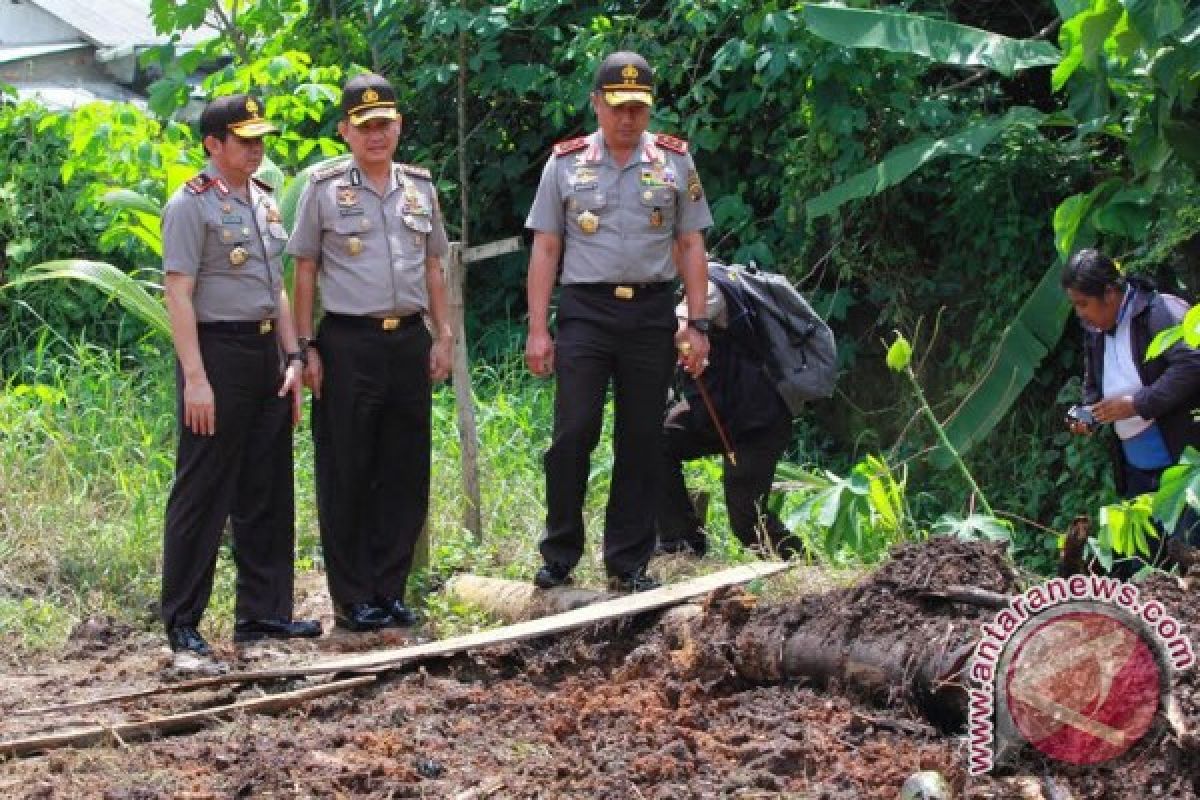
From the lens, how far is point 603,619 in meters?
6.55

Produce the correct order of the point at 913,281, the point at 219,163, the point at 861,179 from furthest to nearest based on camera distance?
the point at 913,281, the point at 861,179, the point at 219,163

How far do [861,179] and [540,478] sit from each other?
7.23ft

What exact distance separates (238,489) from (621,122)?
6.38 feet

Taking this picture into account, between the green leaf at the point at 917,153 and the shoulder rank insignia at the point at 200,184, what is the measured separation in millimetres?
3844

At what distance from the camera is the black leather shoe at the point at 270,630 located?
23.9ft

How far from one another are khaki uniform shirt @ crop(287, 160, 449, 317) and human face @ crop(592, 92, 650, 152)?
793 millimetres

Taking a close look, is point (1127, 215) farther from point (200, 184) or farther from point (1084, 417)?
point (200, 184)

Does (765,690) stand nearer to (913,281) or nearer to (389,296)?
(389,296)

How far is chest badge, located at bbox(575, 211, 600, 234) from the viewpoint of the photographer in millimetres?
7059

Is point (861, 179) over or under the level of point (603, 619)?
over

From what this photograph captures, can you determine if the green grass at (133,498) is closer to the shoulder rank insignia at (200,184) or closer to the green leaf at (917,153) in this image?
the green leaf at (917,153)

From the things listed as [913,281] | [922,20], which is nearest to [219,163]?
[922,20]

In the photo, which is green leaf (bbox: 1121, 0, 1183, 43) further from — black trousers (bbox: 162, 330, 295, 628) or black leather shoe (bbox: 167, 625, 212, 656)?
black leather shoe (bbox: 167, 625, 212, 656)

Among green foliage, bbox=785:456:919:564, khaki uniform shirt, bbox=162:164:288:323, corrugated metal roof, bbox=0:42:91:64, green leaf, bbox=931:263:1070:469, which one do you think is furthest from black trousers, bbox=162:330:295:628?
corrugated metal roof, bbox=0:42:91:64
